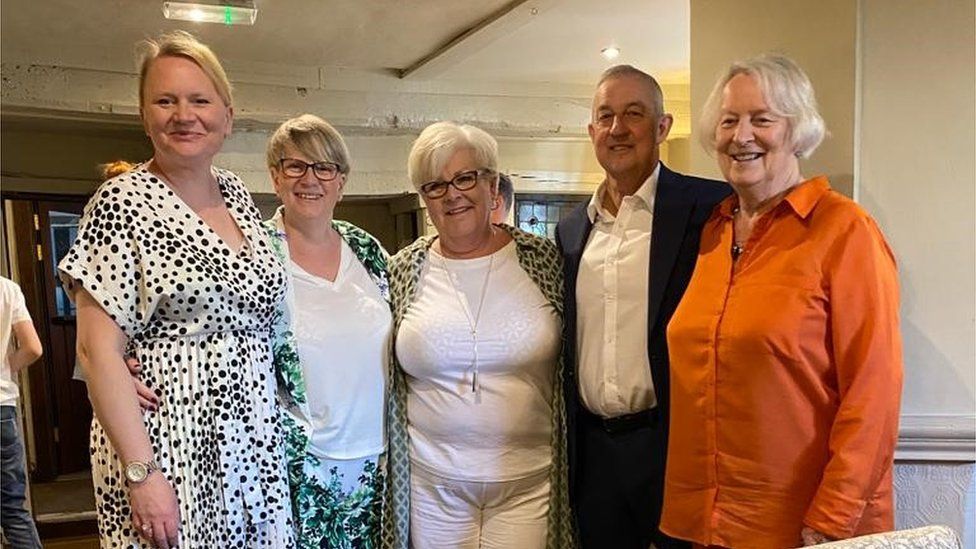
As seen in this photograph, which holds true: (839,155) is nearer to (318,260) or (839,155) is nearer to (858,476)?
(858,476)

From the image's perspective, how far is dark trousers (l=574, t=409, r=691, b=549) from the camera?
1710 mm

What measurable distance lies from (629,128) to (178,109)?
103 cm

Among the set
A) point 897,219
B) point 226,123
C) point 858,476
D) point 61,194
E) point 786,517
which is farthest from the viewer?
point 61,194

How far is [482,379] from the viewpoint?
1809 millimetres

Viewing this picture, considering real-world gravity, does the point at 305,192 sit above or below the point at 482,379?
above

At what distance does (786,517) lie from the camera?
4.46ft

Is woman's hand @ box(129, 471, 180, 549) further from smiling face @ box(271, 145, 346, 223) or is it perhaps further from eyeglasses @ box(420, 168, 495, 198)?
eyeglasses @ box(420, 168, 495, 198)

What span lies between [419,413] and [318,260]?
0.46 m

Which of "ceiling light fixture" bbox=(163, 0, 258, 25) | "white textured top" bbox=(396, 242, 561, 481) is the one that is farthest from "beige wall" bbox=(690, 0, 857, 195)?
"ceiling light fixture" bbox=(163, 0, 258, 25)

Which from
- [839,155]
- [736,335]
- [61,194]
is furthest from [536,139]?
[736,335]

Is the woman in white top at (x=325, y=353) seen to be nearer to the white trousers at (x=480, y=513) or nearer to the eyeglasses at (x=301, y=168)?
the eyeglasses at (x=301, y=168)

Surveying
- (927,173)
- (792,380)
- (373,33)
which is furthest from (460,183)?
(373,33)

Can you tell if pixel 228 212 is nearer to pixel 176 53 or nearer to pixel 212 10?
pixel 176 53

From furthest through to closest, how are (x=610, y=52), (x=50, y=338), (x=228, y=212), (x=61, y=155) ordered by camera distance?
(x=50, y=338)
(x=61, y=155)
(x=610, y=52)
(x=228, y=212)
